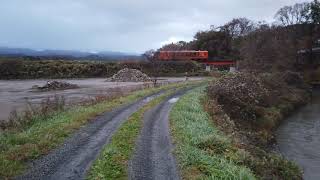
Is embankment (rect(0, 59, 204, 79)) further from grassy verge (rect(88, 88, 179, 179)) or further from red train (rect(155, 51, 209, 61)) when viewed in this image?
grassy verge (rect(88, 88, 179, 179))

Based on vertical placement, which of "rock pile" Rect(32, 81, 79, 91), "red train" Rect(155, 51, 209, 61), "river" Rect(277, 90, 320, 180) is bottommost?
"river" Rect(277, 90, 320, 180)

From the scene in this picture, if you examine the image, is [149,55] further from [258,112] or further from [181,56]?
[258,112]

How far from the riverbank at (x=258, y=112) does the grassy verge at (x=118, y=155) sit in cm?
445

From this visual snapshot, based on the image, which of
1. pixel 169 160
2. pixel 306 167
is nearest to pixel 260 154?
pixel 306 167

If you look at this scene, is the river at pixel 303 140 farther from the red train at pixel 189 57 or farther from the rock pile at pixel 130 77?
the red train at pixel 189 57

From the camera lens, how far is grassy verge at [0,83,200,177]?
15.7 metres

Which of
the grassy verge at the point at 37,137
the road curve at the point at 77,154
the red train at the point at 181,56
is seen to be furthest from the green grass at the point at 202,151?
the red train at the point at 181,56

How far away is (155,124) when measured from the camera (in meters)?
25.0

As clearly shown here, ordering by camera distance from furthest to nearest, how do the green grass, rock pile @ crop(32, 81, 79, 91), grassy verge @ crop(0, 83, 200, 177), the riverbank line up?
rock pile @ crop(32, 81, 79, 91) < the riverbank < grassy verge @ crop(0, 83, 200, 177) < the green grass

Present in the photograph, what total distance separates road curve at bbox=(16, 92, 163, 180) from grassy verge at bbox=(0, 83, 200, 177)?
44 centimetres

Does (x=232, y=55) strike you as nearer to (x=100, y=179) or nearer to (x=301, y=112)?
(x=301, y=112)

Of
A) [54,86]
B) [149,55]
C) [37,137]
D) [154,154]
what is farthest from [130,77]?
[154,154]

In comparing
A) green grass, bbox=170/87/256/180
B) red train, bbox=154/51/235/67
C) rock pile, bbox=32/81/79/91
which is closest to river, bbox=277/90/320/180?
green grass, bbox=170/87/256/180

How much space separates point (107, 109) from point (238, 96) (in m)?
17.7
